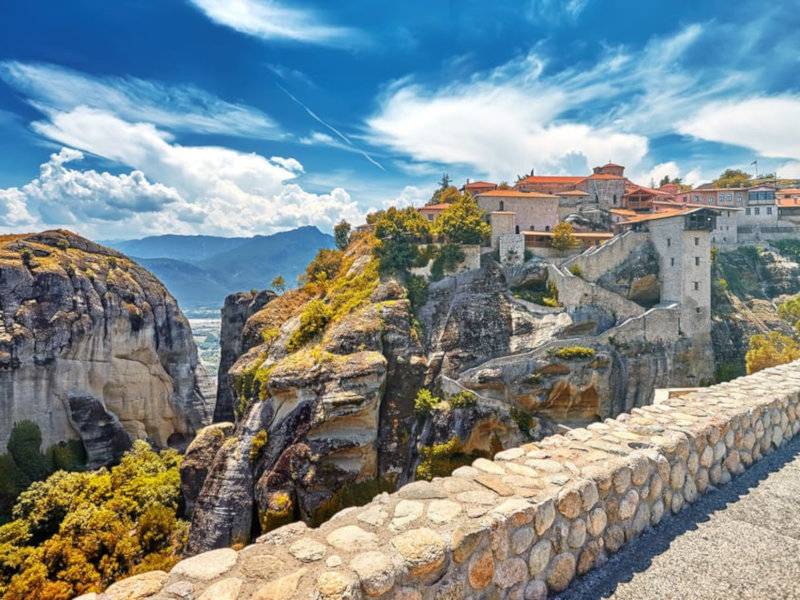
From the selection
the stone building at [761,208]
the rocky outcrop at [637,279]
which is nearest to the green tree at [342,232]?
the rocky outcrop at [637,279]

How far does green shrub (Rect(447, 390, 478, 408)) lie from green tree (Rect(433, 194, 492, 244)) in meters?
13.5

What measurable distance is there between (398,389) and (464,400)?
173 inches

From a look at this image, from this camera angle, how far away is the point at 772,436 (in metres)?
6.06

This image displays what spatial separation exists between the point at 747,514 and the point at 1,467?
49159mm

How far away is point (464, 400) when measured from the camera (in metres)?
27.5

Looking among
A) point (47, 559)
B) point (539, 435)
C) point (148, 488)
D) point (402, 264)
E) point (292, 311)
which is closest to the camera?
point (47, 559)

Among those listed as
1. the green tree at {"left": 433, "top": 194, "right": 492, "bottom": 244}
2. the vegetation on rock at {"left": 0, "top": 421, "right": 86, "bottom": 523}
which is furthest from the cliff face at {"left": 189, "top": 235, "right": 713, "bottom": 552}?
the vegetation on rock at {"left": 0, "top": 421, "right": 86, "bottom": 523}

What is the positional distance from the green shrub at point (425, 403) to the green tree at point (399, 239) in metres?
10.8

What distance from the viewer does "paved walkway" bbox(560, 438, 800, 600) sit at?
11.7 ft

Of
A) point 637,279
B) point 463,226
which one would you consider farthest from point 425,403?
point 637,279

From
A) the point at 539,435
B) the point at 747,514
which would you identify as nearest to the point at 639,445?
the point at 747,514

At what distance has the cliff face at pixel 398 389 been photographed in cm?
2508

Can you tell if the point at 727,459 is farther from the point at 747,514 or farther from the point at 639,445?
the point at 639,445

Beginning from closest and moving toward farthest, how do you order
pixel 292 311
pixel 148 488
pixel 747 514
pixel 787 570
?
pixel 787 570 → pixel 747 514 → pixel 148 488 → pixel 292 311
